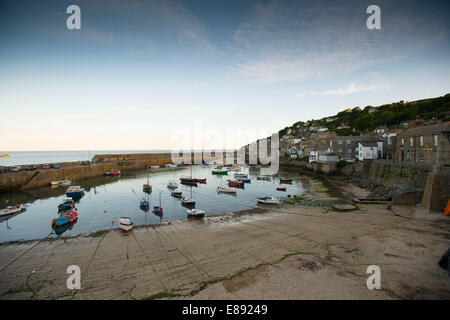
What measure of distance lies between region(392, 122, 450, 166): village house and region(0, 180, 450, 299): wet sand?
355 inches

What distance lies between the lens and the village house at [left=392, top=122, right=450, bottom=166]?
969 inches

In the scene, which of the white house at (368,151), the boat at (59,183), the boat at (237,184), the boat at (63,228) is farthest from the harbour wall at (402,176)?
the boat at (59,183)

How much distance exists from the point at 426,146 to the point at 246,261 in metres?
35.7

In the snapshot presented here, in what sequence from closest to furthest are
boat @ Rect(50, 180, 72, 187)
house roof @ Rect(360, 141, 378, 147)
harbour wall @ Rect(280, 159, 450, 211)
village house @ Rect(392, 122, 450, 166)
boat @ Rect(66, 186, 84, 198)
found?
harbour wall @ Rect(280, 159, 450, 211), village house @ Rect(392, 122, 450, 166), boat @ Rect(66, 186, 84, 198), boat @ Rect(50, 180, 72, 187), house roof @ Rect(360, 141, 378, 147)

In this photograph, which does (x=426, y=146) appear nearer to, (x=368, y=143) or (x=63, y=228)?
(x=368, y=143)

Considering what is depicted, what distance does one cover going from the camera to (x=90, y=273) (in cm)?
1252

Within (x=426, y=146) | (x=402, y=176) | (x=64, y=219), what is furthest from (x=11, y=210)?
(x=426, y=146)

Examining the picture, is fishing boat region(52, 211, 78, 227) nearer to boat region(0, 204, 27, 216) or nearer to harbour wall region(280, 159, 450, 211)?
boat region(0, 204, 27, 216)

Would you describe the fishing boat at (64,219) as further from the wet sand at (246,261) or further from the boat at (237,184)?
the boat at (237,184)

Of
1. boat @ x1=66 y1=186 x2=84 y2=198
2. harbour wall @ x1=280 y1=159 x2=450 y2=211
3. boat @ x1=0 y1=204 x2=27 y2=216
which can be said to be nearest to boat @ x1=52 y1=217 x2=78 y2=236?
boat @ x1=0 y1=204 x2=27 y2=216

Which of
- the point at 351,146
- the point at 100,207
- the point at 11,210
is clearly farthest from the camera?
the point at 351,146

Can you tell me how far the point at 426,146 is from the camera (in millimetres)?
31672

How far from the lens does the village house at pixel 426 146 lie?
2461 centimetres

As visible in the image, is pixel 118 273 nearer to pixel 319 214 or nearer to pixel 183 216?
pixel 183 216
